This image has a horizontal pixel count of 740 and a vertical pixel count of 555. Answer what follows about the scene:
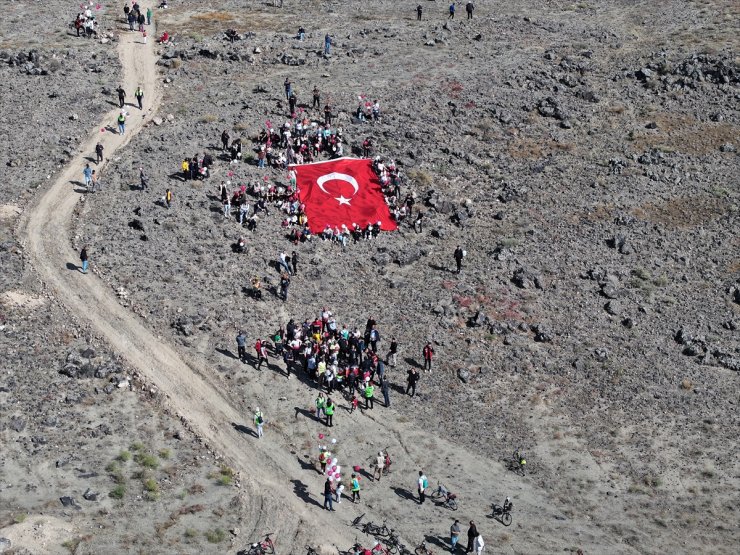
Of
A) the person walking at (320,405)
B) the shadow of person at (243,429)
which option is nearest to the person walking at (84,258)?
the shadow of person at (243,429)

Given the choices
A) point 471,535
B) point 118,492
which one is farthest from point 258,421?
point 471,535

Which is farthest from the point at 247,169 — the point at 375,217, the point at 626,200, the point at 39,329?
the point at 626,200

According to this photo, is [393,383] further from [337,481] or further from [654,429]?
[654,429]

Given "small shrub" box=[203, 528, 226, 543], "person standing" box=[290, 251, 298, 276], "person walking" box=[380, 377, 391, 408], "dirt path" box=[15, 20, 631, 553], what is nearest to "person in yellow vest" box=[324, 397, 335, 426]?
"dirt path" box=[15, 20, 631, 553]

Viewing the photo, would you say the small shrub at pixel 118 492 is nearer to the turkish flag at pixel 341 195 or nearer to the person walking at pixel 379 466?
the person walking at pixel 379 466

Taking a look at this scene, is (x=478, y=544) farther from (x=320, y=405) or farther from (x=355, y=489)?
(x=320, y=405)
